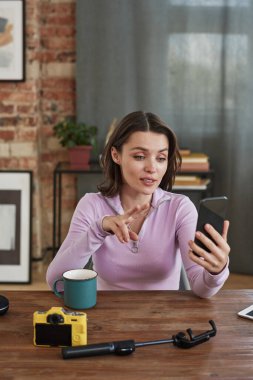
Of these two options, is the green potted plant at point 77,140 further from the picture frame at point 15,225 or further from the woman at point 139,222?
the woman at point 139,222

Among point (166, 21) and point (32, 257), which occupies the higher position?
point (166, 21)

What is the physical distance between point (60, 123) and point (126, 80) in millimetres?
506

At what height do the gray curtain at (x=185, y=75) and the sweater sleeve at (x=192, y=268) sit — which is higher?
the gray curtain at (x=185, y=75)

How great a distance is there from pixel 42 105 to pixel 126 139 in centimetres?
205

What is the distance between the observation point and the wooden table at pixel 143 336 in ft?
3.54

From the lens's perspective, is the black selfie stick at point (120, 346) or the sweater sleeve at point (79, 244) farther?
the sweater sleeve at point (79, 244)

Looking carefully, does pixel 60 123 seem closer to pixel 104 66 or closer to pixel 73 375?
pixel 104 66

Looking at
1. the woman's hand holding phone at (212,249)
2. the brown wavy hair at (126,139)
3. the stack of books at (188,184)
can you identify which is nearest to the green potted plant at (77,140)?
the stack of books at (188,184)

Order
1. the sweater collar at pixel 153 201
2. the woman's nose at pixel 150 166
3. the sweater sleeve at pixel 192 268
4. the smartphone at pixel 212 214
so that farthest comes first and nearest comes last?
the sweater collar at pixel 153 201
the woman's nose at pixel 150 166
the sweater sleeve at pixel 192 268
the smartphone at pixel 212 214

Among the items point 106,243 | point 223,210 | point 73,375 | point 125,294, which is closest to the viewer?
point 73,375

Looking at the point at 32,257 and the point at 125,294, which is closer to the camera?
the point at 125,294

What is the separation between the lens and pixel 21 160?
3529mm

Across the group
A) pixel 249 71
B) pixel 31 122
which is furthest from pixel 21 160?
pixel 249 71

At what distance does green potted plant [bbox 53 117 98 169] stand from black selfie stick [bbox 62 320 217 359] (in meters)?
2.34
